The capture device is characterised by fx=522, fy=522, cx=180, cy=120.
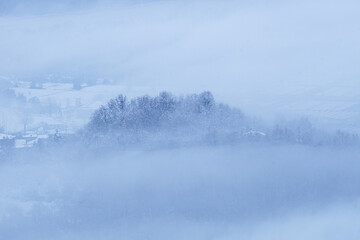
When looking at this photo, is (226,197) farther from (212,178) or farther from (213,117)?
(213,117)

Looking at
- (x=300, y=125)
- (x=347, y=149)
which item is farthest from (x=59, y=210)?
(x=347, y=149)

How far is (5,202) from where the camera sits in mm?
2961

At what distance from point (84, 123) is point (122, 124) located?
9.6 inches

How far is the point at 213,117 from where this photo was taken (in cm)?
341

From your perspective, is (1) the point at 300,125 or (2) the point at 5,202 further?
(1) the point at 300,125

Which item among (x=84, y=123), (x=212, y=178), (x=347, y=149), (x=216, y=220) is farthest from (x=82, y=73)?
(x=347, y=149)

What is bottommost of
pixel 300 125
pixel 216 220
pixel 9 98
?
pixel 216 220

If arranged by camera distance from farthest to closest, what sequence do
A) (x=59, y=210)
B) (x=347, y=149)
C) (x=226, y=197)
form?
(x=347, y=149) → (x=226, y=197) → (x=59, y=210)

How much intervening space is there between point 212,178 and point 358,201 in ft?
2.94

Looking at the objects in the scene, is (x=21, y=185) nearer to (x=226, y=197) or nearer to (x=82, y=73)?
(x=82, y=73)

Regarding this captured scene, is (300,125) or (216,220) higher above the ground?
(300,125)

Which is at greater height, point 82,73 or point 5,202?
point 82,73

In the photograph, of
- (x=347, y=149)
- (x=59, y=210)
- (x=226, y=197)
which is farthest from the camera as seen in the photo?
(x=347, y=149)

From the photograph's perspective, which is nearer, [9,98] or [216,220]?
[216,220]
